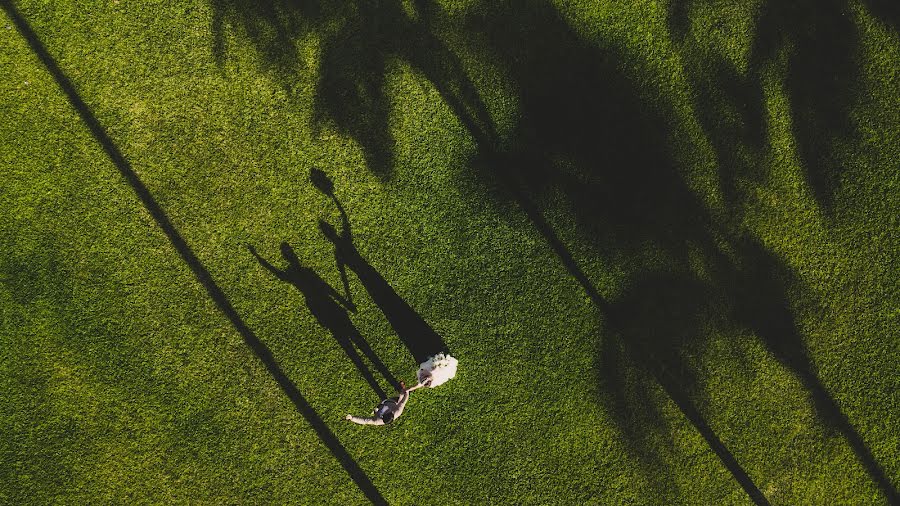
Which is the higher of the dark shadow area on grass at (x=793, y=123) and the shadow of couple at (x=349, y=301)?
the shadow of couple at (x=349, y=301)

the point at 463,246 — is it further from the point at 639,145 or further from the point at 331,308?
the point at 639,145

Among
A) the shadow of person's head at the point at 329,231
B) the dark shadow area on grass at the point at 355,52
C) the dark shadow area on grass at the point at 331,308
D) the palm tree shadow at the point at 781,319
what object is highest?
the dark shadow area on grass at the point at 355,52

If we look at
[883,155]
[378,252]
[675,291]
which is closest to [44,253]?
[378,252]

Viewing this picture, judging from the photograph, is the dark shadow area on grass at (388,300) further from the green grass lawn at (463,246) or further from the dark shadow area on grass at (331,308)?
the dark shadow area on grass at (331,308)

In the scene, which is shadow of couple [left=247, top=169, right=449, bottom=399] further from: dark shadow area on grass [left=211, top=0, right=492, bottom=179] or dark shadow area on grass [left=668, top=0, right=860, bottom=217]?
dark shadow area on grass [left=668, top=0, right=860, bottom=217]

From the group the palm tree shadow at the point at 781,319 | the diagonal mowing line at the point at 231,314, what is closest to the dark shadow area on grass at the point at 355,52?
the diagonal mowing line at the point at 231,314

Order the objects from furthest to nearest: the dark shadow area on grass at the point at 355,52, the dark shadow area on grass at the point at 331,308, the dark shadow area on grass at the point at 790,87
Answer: the dark shadow area on grass at the point at 790,87 → the dark shadow area on grass at the point at 355,52 → the dark shadow area on grass at the point at 331,308

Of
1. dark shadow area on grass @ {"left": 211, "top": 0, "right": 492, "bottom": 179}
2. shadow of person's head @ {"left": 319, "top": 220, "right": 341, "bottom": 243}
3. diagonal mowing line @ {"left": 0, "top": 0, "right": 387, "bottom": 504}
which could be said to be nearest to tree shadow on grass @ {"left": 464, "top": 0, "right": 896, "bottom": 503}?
dark shadow area on grass @ {"left": 211, "top": 0, "right": 492, "bottom": 179}
